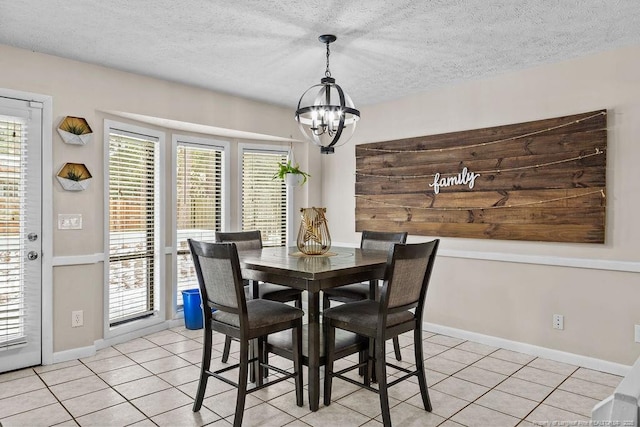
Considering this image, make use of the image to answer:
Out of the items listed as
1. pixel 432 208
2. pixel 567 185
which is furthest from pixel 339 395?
pixel 567 185

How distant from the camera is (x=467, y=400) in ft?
9.23

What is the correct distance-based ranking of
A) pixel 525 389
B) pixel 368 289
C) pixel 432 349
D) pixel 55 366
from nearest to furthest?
pixel 525 389 < pixel 55 366 < pixel 368 289 < pixel 432 349

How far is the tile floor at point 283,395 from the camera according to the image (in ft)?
8.34

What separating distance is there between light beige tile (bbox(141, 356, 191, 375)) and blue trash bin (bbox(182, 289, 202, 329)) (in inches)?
32.7

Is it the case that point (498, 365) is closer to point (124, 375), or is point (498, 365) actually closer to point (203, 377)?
point (203, 377)

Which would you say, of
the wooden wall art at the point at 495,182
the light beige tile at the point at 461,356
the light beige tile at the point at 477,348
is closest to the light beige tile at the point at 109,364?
the light beige tile at the point at 461,356

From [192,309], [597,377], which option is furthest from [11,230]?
[597,377]

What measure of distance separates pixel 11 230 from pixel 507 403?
3.77m

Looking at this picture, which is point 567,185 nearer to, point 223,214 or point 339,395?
point 339,395

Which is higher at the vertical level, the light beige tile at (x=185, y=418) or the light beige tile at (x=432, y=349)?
the light beige tile at (x=185, y=418)

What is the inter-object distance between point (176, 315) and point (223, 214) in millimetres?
1215

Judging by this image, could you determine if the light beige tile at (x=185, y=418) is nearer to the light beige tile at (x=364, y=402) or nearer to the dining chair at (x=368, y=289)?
the light beige tile at (x=364, y=402)

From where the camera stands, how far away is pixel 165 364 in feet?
11.3

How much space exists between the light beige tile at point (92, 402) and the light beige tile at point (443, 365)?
2.28 metres
